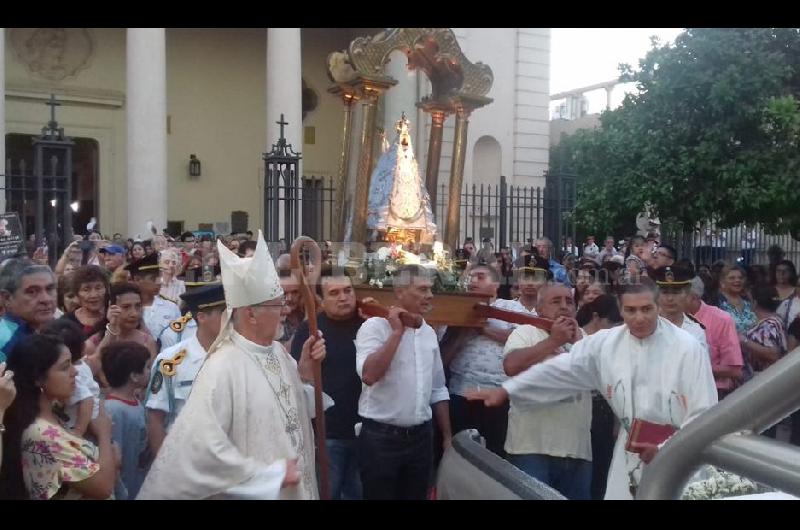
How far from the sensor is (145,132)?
1755 centimetres

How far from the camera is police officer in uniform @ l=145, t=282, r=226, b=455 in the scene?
15.5 ft

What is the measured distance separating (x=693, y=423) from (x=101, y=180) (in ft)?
68.7

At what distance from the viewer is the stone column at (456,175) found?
1409 centimetres

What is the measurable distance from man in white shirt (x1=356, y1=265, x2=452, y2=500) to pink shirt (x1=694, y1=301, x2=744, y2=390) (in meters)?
2.17

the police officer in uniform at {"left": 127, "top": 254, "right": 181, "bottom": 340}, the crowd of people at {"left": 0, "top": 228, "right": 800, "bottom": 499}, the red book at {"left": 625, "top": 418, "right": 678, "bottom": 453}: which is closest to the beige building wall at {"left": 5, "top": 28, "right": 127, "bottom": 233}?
the crowd of people at {"left": 0, "top": 228, "right": 800, "bottom": 499}

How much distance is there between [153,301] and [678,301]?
3956 millimetres

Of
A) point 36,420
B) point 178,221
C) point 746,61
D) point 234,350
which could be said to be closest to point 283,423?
point 234,350

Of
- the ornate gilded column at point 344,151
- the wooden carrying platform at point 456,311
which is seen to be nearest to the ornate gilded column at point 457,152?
the ornate gilded column at point 344,151

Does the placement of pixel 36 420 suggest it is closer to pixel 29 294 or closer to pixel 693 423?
pixel 29 294

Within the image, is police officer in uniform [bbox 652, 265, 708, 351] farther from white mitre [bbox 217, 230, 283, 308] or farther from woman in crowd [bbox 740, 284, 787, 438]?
white mitre [bbox 217, 230, 283, 308]

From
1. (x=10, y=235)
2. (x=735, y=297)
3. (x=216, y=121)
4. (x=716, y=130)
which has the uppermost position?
(x=216, y=121)

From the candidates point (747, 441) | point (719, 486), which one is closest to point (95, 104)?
point (719, 486)

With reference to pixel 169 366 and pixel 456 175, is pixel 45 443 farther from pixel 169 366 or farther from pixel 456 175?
pixel 456 175
